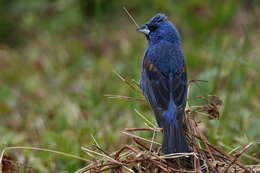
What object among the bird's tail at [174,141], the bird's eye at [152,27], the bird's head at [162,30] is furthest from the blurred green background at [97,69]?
the bird's tail at [174,141]

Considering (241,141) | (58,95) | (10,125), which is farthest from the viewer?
(58,95)

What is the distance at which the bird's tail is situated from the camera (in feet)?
11.3

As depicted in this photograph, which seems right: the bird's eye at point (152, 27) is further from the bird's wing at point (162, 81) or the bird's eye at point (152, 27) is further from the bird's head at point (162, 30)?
the bird's wing at point (162, 81)

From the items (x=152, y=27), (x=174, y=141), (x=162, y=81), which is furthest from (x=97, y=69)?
(x=174, y=141)

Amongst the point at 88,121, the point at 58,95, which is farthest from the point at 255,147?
the point at 58,95

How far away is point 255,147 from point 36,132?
2.06 metres

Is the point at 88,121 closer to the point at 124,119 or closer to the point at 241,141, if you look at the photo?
the point at 124,119

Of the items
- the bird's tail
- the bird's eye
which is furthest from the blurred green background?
the bird's tail

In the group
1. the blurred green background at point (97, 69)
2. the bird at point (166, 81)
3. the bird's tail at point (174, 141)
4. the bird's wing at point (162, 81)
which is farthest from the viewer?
the blurred green background at point (97, 69)

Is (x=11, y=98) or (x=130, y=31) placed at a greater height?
(x=130, y=31)

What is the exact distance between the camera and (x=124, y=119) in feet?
18.1

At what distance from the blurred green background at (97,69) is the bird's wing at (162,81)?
0.58 m

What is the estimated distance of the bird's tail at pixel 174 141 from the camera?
345 centimetres

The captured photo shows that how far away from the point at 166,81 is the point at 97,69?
287 centimetres
